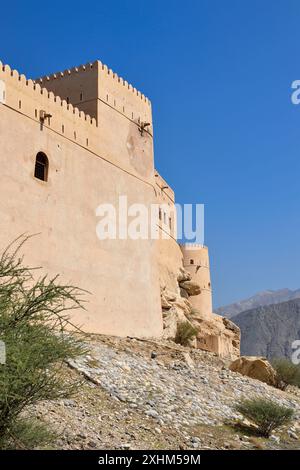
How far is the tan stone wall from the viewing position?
457 inches

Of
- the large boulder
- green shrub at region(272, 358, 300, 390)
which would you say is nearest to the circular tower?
the large boulder

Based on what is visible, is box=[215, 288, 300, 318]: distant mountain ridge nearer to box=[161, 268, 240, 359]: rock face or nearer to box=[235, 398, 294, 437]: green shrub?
box=[161, 268, 240, 359]: rock face

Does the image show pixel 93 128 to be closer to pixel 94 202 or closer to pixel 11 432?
pixel 94 202

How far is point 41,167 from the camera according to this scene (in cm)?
1252

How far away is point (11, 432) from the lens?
554 cm

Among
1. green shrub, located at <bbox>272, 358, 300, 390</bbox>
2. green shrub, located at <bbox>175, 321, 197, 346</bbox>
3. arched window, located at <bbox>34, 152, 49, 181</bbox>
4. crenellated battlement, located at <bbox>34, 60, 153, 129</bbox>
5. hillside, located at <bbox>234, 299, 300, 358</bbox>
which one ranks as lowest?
hillside, located at <bbox>234, 299, 300, 358</bbox>

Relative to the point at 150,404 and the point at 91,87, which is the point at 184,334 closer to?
the point at 91,87

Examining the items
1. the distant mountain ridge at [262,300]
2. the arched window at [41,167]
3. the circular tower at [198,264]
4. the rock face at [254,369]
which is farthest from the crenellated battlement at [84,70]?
the distant mountain ridge at [262,300]

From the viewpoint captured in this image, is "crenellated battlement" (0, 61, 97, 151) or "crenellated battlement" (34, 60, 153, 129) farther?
Result: "crenellated battlement" (34, 60, 153, 129)

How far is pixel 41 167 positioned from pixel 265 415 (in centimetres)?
729

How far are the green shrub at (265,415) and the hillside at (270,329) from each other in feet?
174

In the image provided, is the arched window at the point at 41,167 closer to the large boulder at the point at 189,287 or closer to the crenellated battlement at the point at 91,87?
the crenellated battlement at the point at 91,87

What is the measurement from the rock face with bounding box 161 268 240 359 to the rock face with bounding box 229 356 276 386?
288cm
